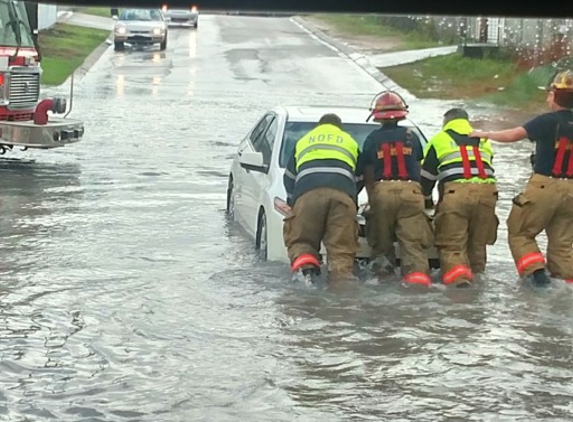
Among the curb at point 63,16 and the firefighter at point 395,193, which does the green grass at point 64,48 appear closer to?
the curb at point 63,16

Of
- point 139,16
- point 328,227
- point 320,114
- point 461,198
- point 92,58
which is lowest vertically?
point 92,58

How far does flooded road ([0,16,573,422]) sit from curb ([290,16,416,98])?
18.9 metres

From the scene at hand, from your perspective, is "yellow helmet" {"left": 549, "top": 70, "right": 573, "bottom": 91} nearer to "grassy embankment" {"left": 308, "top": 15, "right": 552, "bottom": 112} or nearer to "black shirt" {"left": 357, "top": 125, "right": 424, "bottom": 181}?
"black shirt" {"left": 357, "top": 125, "right": 424, "bottom": 181}

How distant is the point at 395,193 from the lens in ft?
33.8

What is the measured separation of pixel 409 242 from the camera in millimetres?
10352

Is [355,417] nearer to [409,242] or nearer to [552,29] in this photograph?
[409,242]

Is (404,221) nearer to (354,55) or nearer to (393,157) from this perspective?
(393,157)

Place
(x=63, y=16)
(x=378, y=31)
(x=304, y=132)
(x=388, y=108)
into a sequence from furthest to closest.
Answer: (x=63, y=16), (x=378, y=31), (x=304, y=132), (x=388, y=108)

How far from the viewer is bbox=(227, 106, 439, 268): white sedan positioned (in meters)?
10.9

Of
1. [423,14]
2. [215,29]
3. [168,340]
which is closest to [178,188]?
[168,340]

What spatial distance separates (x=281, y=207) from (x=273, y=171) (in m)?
0.67

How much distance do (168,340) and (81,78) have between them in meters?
27.1

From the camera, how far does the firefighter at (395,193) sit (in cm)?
1033

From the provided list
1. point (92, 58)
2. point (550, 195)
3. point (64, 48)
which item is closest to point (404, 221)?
point (550, 195)
